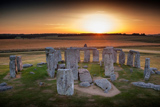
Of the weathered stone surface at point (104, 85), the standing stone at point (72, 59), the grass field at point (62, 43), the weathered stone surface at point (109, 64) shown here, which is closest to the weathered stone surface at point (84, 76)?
the standing stone at point (72, 59)

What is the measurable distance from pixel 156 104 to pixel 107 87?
14.2 ft

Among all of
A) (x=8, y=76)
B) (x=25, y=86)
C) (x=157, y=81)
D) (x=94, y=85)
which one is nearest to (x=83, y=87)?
(x=94, y=85)

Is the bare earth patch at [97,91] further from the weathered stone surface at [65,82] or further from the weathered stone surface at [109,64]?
the weathered stone surface at [109,64]

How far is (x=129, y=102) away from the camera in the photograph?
10.3 meters

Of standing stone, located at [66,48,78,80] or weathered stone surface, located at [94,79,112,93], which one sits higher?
standing stone, located at [66,48,78,80]

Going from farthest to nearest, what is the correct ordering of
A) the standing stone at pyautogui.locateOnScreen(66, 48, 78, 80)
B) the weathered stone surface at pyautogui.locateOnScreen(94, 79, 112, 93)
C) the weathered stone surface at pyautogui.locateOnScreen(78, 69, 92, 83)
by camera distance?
the standing stone at pyautogui.locateOnScreen(66, 48, 78, 80) → the weathered stone surface at pyautogui.locateOnScreen(78, 69, 92, 83) → the weathered stone surface at pyautogui.locateOnScreen(94, 79, 112, 93)

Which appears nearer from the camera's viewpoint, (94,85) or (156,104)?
(156,104)

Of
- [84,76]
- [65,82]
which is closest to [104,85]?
[84,76]

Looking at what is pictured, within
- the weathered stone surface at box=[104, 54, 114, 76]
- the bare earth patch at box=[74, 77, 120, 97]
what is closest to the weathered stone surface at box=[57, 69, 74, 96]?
the bare earth patch at box=[74, 77, 120, 97]

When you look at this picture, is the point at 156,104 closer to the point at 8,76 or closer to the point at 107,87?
the point at 107,87

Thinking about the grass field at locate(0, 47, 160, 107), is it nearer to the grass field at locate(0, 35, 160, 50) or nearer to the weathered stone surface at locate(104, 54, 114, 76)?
the weathered stone surface at locate(104, 54, 114, 76)

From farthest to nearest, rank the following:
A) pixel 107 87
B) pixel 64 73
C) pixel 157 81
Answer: pixel 157 81 → pixel 107 87 → pixel 64 73

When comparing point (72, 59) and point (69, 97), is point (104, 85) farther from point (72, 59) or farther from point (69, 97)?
point (72, 59)

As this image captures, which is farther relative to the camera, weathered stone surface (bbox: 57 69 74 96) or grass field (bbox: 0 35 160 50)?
grass field (bbox: 0 35 160 50)
